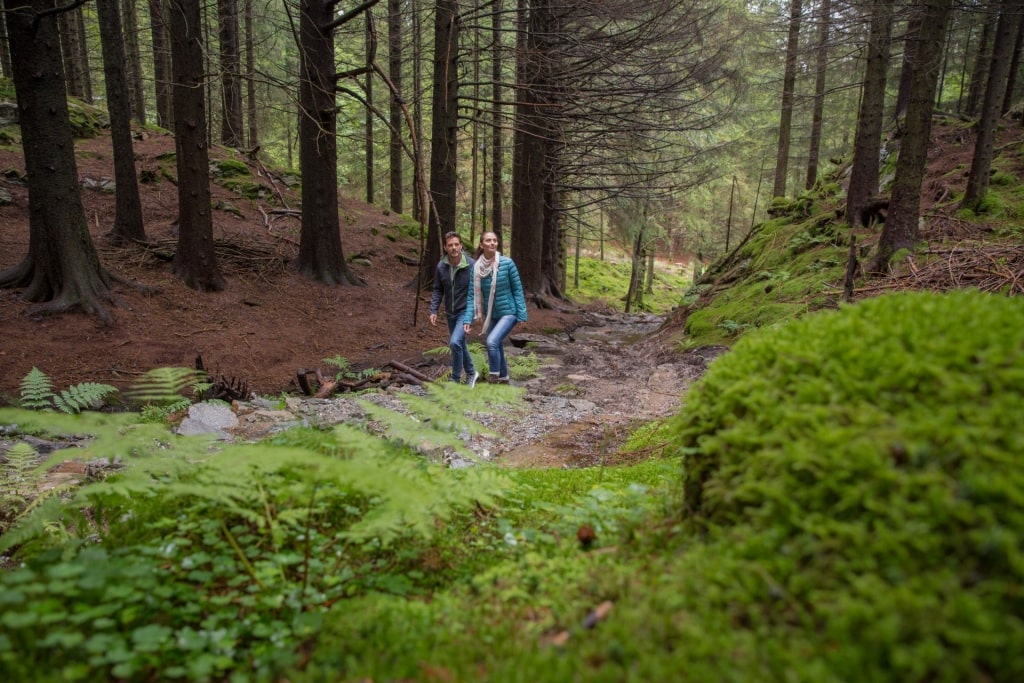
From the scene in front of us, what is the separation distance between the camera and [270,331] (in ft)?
31.5

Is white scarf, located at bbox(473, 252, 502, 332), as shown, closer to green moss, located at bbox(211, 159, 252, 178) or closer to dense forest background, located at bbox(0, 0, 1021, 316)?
dense forest background, located at bbox(0, 0, 1021, 316)

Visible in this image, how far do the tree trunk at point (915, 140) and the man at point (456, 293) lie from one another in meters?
5.91

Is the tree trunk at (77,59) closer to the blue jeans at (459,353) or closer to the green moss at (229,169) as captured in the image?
the green moss at (229,169)

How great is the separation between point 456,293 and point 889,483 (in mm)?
6675

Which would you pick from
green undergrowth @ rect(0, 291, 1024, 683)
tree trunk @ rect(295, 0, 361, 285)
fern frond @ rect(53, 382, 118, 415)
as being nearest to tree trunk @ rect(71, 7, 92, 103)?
tree trunk @ rect(295, 0, 361, 285)

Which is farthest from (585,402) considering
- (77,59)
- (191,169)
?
(77,59)

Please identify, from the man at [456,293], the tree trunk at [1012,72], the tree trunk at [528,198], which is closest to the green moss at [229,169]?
the tree trunk at [528,198]

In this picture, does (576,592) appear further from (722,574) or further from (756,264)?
(756,264)

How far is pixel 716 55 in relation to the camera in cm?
1391

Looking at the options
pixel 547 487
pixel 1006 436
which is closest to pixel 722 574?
pixel 1006 436

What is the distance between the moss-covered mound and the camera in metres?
0.93

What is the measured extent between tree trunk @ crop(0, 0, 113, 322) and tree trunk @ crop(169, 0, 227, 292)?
6.33ft

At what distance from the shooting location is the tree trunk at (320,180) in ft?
35.5

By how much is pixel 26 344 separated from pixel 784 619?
30.9ft
